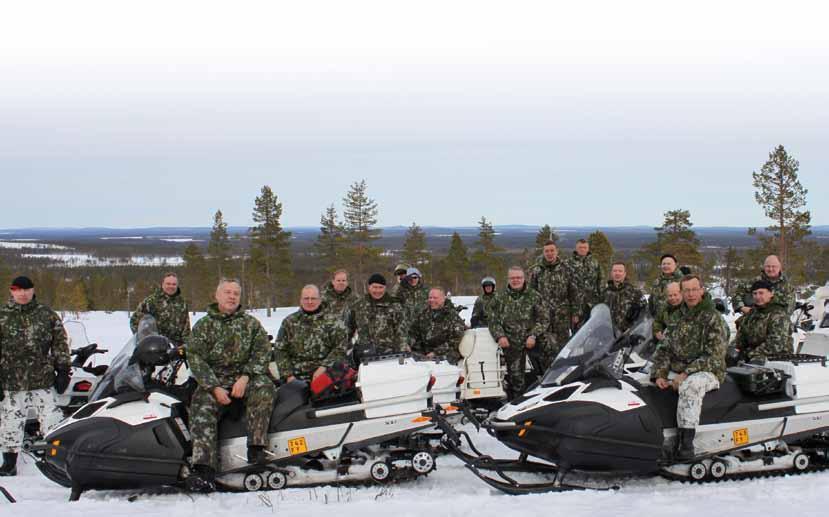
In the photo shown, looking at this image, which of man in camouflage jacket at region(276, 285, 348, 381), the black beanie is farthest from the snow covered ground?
the black beanie

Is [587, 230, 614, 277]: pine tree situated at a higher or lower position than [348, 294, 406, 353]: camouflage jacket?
higher

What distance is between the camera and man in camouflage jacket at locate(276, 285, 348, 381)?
684 centimetres

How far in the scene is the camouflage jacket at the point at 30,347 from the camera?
752 centimetres

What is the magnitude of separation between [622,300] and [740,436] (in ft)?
12.6

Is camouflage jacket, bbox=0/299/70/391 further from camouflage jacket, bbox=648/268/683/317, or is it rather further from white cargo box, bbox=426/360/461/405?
camouflage jacket, bbox=648/268/683/317

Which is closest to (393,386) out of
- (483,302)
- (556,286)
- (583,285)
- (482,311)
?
(483,302)

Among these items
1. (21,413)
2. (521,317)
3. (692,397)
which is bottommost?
(21,413)

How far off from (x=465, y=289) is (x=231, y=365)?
51062 mm

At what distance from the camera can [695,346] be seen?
652 cm

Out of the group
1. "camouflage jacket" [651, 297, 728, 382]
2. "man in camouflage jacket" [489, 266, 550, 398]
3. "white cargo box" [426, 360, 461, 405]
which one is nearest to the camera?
"camouflage jacket" [651, 297, 728, 382]

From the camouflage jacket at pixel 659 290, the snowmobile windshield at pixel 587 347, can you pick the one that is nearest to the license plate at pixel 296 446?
the snowmobile windshield at pixel 587 347

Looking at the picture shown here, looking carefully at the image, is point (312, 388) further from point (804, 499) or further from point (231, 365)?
point (804, 499)

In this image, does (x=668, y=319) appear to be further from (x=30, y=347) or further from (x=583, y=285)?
(x=30, y=347)

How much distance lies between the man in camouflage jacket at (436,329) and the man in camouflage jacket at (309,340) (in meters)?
2.13
